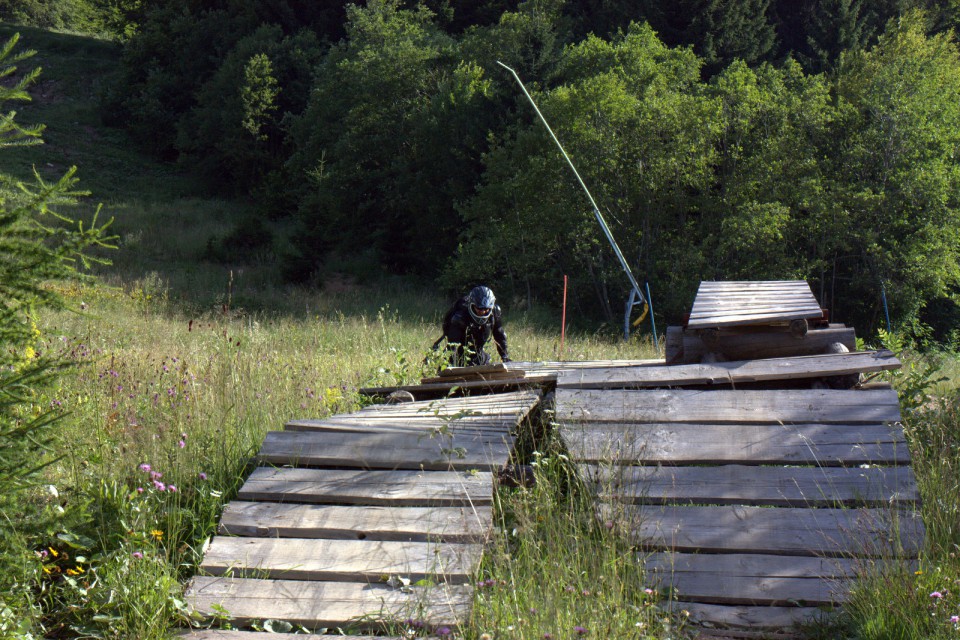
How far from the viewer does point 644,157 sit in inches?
1206

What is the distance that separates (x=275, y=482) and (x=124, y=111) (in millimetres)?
58841

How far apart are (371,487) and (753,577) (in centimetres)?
197

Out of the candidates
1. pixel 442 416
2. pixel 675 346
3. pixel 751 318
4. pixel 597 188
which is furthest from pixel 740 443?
pixel 597 188

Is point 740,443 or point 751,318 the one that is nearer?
point 740,443

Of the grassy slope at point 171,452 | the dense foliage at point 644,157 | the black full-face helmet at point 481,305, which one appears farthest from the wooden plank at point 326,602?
the dense foliage at point 644,157

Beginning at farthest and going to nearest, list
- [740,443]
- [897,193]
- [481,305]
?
[897,193] < [481,305] < [740,443]

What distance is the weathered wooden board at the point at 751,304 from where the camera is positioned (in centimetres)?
658

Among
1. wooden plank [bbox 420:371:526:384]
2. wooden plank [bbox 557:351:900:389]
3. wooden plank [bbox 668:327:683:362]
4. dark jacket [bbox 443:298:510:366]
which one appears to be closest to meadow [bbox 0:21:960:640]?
dark jacket [bbox 443:298:510:366]

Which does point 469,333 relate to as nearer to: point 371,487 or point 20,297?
point 371,487

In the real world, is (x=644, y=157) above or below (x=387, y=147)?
below

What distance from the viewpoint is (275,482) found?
4.74 meters

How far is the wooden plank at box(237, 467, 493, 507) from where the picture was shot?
14.8 ft

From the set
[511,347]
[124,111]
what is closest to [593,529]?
[511,347]

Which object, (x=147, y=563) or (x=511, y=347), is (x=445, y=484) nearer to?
(x=147, y=563)
